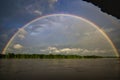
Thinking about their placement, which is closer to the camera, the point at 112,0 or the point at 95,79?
the point at 95,79

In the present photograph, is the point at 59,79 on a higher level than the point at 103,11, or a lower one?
lower

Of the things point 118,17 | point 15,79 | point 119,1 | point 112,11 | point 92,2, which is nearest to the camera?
point 15,79

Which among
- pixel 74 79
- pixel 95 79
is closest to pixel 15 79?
pixel 74 79

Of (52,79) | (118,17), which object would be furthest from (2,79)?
(118,17)

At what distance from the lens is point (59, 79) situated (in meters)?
31.7

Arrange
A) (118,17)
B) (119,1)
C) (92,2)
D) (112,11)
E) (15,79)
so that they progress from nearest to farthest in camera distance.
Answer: (15,79) → (119,1) → (92,2) → (112,11) → (118,17)

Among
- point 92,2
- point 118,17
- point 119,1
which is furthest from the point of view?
point 118,17

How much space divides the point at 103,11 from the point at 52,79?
1972cm

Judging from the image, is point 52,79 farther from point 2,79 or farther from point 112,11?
point 112,11

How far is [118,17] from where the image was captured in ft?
158

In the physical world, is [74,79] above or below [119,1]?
below

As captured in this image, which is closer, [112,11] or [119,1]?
[119,1]

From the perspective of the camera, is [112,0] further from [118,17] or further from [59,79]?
[59,79]

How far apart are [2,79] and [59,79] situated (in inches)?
304
